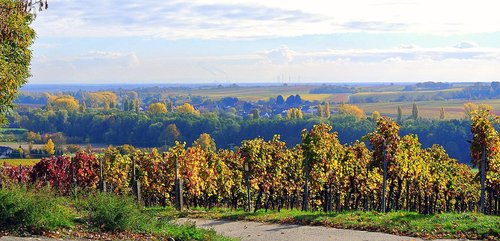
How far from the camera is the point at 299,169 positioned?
36406 mm

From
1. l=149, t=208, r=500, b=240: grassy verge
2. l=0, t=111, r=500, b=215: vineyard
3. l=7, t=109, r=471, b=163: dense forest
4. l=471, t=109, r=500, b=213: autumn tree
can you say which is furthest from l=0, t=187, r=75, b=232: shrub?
l=7, t=109, r=471, b=163: dense forest

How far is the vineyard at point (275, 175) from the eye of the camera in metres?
31.3

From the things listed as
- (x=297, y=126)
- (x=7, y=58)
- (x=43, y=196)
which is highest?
(x=7, y=58)

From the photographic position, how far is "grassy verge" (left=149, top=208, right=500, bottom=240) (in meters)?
18.9

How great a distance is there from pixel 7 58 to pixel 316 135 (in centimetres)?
1409

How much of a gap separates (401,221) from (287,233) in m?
3.96

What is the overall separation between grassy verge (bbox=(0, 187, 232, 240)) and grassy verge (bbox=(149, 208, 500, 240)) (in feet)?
6.80

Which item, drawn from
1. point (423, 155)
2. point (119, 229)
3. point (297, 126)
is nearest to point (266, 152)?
point (423, 155)

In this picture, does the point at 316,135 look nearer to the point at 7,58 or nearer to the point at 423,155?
the point at 423,155

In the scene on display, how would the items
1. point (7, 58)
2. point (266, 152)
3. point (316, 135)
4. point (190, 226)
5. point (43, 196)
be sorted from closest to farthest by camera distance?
point (43, 196) → point (190, 226) → point (7, 58) → point (316, 135) → point (266, 152)

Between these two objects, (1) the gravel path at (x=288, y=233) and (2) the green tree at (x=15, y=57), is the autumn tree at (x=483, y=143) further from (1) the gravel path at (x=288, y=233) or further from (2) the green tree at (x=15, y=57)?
(2) the green tree at (x=15, y=57)

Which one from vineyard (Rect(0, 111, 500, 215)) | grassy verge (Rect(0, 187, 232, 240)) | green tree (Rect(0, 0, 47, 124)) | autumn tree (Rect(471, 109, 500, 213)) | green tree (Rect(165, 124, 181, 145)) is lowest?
green tree (Rect(165, 124, 181, 145))

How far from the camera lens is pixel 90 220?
1827cm

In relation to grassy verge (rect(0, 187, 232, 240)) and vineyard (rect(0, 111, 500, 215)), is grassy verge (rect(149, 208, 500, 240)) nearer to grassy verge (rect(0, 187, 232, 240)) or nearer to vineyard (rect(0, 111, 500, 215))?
grassy verge (rect(0, 187, 232, 240))
